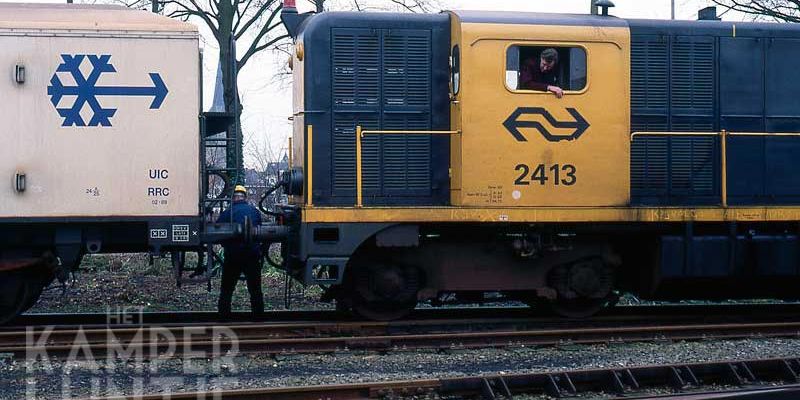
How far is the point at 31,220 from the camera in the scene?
29.5ft

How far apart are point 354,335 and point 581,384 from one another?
9.73 feet

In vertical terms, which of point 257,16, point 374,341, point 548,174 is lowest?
point 374,341

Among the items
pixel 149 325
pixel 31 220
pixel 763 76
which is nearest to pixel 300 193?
pixel 149 325

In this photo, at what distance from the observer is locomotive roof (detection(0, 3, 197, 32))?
29.8 ft

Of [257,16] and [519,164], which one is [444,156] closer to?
[519,164]

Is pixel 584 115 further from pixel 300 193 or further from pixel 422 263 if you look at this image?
pixel 300 193

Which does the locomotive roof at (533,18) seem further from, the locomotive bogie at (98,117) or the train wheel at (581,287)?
the locomotive bogie at (98,117)

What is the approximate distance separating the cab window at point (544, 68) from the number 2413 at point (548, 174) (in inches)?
34.1

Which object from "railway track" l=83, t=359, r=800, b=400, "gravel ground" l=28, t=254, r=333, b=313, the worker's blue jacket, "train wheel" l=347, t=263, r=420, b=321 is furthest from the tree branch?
"railway track" l=83, t=359, r=800, b=400

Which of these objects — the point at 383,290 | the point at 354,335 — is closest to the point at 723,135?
the point at 383,290

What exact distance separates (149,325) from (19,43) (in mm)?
3264

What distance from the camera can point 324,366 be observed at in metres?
8.05

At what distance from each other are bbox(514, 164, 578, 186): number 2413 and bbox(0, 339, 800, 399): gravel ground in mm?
1859

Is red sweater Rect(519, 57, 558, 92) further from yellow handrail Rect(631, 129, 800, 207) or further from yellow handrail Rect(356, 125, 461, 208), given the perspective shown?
yellow handrail Rect(631, 129, 800, 207)
